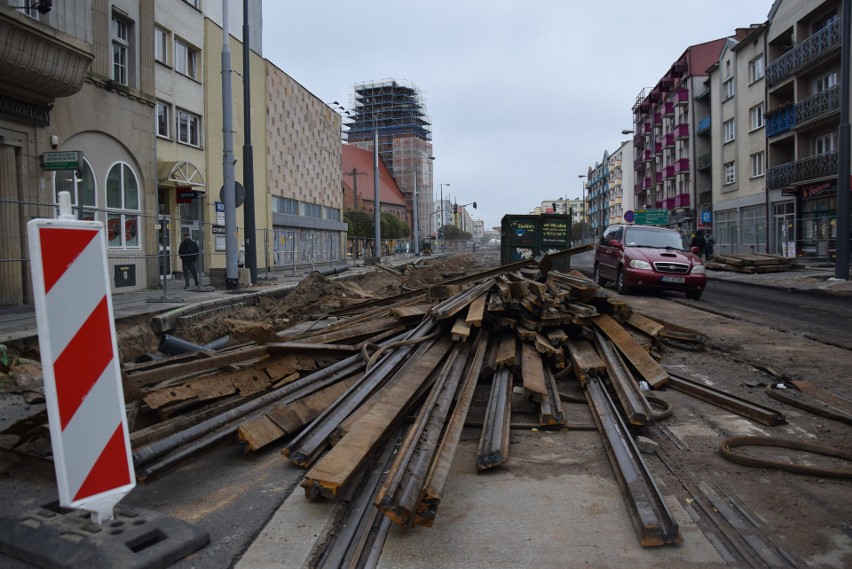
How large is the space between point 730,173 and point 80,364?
156 ft

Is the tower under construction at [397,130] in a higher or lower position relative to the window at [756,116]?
higher

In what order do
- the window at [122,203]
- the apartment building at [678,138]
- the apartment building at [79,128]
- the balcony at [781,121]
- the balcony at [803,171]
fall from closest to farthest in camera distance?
the apartment building at [79,128]
the window at [122,203]
the balcony at [803,171]
the balcony at [781,121]
the apartment building at [678,138]

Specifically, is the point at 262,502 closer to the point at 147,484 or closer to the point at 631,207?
the point at 147,484

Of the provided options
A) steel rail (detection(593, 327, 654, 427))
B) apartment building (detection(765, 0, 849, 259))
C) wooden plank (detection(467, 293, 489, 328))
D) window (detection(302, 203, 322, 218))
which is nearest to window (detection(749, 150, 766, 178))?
apartment building (detection(765, 0, 849, 259))

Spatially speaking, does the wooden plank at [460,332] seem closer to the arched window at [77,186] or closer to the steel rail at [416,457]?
the steel rail at [416,457]

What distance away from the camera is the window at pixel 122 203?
13508 millimetres

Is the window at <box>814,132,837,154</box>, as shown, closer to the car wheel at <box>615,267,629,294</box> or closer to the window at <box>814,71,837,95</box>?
the window at <box>814,71,837,95</box>

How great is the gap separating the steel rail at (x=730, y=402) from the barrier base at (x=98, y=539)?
14.4ft

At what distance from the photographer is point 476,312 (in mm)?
6719

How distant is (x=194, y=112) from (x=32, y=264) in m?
25.3

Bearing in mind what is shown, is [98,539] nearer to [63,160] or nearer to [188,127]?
[63,160]

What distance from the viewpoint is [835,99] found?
29.8 m

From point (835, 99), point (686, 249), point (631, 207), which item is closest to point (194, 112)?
point (686, 249)

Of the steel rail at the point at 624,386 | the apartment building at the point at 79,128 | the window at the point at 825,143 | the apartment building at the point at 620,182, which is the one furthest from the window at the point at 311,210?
the apartment building at the point at 620,182
